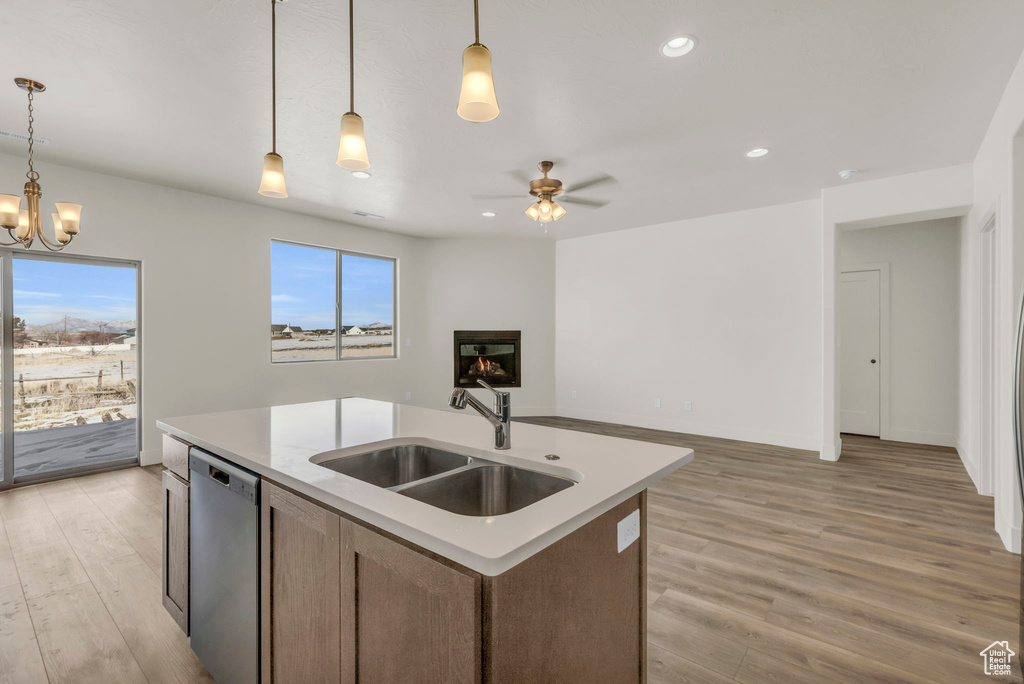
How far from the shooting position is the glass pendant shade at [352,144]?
60.0 inches

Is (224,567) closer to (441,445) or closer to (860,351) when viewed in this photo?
(441,445)

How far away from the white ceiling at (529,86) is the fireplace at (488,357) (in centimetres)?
294

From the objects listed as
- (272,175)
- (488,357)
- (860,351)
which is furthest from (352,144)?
(860,351)

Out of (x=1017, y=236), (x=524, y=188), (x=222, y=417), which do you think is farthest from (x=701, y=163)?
(x=222, y=417)

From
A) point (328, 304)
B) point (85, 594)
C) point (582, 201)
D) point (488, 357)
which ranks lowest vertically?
point (85, 594)

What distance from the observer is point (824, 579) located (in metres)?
2.29

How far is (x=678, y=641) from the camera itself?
73.3 inches

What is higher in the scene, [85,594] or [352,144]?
[352,144]

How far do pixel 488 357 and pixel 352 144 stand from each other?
5.42 m

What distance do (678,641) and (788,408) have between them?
392cm

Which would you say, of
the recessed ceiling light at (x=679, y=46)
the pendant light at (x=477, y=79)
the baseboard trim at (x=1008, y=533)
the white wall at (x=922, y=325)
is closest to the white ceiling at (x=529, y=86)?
the recessed ceiling light at (x=679, y=46)

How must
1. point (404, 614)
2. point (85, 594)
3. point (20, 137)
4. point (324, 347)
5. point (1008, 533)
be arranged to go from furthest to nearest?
point (324, 347) → point (20, 137) → point (1008, 533) → point (85, 594) → point (404, 614)

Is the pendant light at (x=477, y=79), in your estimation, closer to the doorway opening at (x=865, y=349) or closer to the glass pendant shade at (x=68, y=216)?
the glass pendant shade at (x=68, y=216)

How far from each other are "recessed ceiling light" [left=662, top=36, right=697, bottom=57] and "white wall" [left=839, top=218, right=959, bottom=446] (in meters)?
4.55
